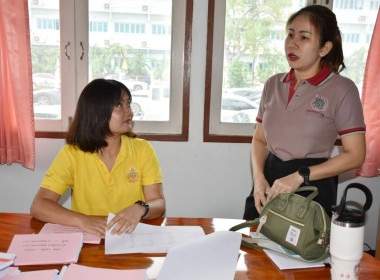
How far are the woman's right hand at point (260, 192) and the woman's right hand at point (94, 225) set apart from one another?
600 millimetres

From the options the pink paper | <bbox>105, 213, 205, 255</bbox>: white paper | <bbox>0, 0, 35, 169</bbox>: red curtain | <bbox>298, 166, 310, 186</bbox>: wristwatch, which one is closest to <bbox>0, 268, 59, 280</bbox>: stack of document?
the pink paper

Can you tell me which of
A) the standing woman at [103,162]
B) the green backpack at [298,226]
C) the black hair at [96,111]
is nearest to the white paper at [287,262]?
the green backpack at [298,226]

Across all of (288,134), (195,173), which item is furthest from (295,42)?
(195,173)

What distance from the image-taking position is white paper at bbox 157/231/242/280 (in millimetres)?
1010

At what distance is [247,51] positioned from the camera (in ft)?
9.30

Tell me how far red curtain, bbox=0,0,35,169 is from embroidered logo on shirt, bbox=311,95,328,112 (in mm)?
1881

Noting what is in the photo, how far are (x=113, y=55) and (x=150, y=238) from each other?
1.79 metres

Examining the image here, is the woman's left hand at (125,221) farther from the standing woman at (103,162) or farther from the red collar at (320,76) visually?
the red collar at (320,76)

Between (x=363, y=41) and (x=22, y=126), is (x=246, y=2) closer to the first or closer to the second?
(x=363, y=41)

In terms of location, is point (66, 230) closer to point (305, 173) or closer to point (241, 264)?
point (241, 264)

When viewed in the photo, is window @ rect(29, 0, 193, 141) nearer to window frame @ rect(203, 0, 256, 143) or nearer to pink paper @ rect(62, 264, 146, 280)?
window frame @ rect(203, 0, 256, 143)

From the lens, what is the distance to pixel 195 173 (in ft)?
9.55

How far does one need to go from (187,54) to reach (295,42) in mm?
1228

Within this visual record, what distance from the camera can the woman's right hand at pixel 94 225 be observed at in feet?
4.42
